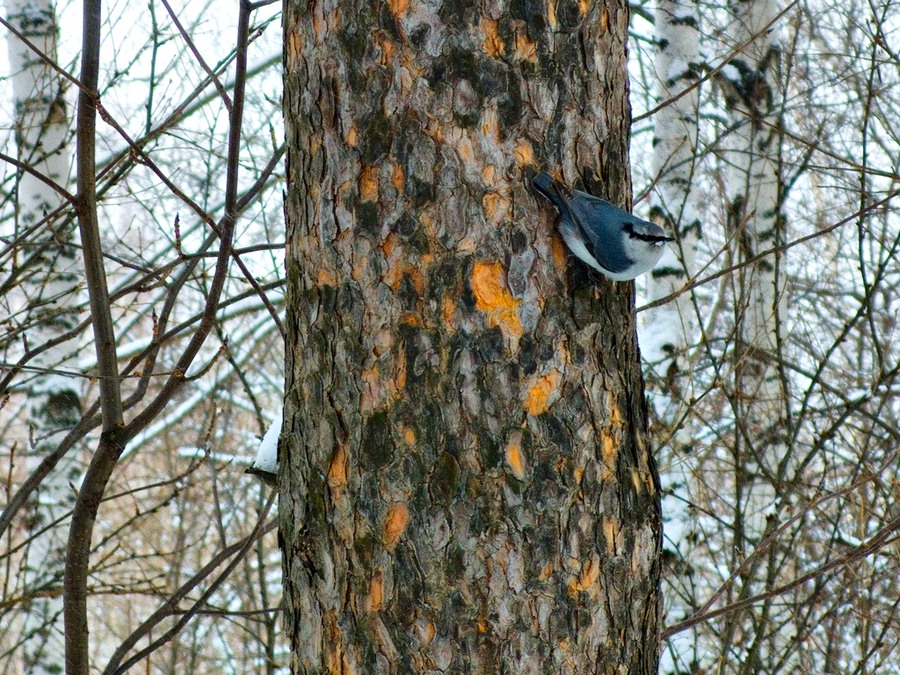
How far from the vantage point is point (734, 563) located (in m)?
4.14

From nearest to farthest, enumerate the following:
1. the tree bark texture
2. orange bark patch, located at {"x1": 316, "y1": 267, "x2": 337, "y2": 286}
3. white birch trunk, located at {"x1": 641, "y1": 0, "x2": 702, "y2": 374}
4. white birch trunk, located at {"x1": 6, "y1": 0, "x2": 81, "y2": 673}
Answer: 1. the tree bark texture
2. orange bark patch, located at {"x1": 316, "y1": 267, "x2": 337, "y2": 286}
3. white birch trunk, located at {"x1": 6, "y1": 0, "x2": 81, "y2": 673}
4. white birch trunk, located at {"x1": 641, "y1": 0, "x2": 702, "y2": 374}

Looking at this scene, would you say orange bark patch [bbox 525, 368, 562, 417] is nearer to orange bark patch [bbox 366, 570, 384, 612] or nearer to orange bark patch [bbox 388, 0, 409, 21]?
orange bark patch [bbox 366, 570, 384, 612]

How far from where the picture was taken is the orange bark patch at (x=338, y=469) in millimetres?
1604

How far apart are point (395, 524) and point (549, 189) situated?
648mm

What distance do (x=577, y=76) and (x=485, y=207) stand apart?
321 millimetres

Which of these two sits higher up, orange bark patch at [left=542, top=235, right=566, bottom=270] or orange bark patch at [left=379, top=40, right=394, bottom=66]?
orange bark patch at [left=379, top=40, right=394, bottom=66]

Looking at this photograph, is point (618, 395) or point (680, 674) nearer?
point (618, 395)

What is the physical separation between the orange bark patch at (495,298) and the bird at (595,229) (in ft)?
0.47

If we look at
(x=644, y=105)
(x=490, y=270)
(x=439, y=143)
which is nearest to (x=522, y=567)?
(x=490, y=270)

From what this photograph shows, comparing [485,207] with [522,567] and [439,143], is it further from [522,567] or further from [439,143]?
[522,567]

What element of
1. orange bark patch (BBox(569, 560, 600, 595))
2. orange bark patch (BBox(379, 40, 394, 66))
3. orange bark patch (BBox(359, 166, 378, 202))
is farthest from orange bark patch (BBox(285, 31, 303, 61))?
orange bark patch (BBox(569, 560, 600, 595))

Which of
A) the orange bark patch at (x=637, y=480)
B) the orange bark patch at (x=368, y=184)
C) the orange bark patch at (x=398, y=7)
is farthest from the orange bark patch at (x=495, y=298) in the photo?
the orange bark patch at (x=398, y=7)

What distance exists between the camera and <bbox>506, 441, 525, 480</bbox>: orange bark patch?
1.55 metres

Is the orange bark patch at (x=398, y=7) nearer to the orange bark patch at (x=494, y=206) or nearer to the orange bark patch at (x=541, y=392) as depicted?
the orange bark patch at (x=494, y=206)
